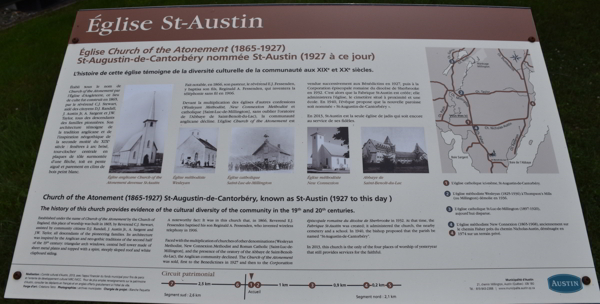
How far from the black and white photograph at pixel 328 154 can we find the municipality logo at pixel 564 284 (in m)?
1.64

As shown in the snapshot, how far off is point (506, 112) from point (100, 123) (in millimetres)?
3315

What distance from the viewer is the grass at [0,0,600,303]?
133 inches

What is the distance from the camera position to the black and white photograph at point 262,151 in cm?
273

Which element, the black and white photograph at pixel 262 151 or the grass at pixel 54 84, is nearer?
the black and white photograph at pixel 262 151

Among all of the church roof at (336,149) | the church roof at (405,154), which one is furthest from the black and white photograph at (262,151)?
the church roof at (405,154)

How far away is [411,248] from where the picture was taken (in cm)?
256

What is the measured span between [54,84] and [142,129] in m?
2.17

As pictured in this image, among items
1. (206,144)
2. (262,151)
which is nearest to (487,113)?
(262,151)

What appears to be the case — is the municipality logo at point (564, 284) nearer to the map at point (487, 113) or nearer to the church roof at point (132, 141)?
the map at point (487, 113)

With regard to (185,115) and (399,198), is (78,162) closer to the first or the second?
(185,115)

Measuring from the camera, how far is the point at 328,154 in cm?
272

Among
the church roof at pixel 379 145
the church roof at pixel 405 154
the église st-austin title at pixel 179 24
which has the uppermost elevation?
the église st-austin title at pixel 179 24

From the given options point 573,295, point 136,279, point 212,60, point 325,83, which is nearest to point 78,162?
point 136,279

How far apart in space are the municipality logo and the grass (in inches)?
32.9
